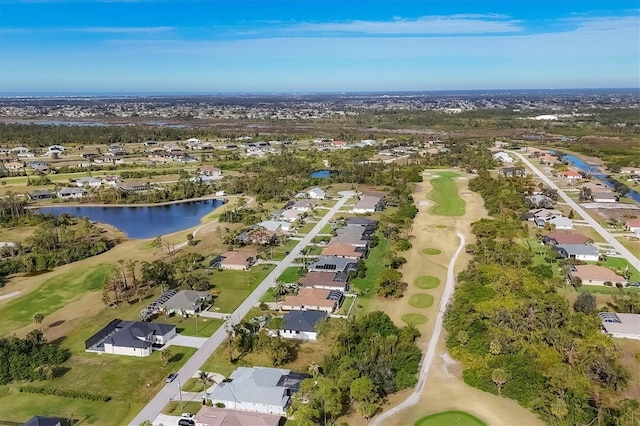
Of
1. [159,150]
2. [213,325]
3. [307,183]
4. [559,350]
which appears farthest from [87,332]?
[159,150]

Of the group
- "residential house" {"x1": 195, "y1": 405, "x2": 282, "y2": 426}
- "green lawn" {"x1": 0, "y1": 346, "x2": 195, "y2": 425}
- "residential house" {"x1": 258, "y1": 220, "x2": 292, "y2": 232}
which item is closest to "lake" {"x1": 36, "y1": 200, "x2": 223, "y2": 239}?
"residential house" {"x1": 258, "y1": 220, "x2": 292, "y2": 232}

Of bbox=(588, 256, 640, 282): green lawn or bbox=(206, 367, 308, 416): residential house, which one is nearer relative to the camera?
bbox=(206, 367, 308, 416): residential house

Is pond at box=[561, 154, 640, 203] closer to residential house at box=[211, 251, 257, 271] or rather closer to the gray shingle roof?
residential house at box=[211, 251, 257, 271]

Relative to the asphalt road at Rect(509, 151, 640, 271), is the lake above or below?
below

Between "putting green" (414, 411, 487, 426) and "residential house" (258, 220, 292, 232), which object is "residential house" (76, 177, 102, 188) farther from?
"putting green" (414, 411, 487, 426)

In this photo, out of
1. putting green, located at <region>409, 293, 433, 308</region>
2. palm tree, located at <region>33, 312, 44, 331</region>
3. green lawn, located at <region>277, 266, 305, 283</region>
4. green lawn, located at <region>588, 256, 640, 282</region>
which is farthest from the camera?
green lawn, located at <region>277, 266, 305, 283</region>

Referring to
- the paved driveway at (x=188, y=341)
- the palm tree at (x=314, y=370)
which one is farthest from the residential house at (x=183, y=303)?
the palm tree at (x=314, y=370)

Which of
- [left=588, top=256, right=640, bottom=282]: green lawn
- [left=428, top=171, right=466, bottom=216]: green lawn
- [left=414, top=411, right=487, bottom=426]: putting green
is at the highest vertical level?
[left=428, top=171, right=466, bottom=216]: green lawn

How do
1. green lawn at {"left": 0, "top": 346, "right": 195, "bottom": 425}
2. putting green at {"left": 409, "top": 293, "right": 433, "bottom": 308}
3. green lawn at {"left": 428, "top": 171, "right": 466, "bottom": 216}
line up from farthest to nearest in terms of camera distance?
green lawn at {"left": 428, "top": 171, "right": 466, "bottom": 216}
putting green at {"left": 409, "top": 293, "right": 433, "bottom": 308}
green lawn at {"left": 0, "top": 346, "right": 195, "bottom": 425}

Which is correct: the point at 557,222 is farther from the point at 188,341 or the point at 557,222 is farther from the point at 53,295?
the point at 53,295
